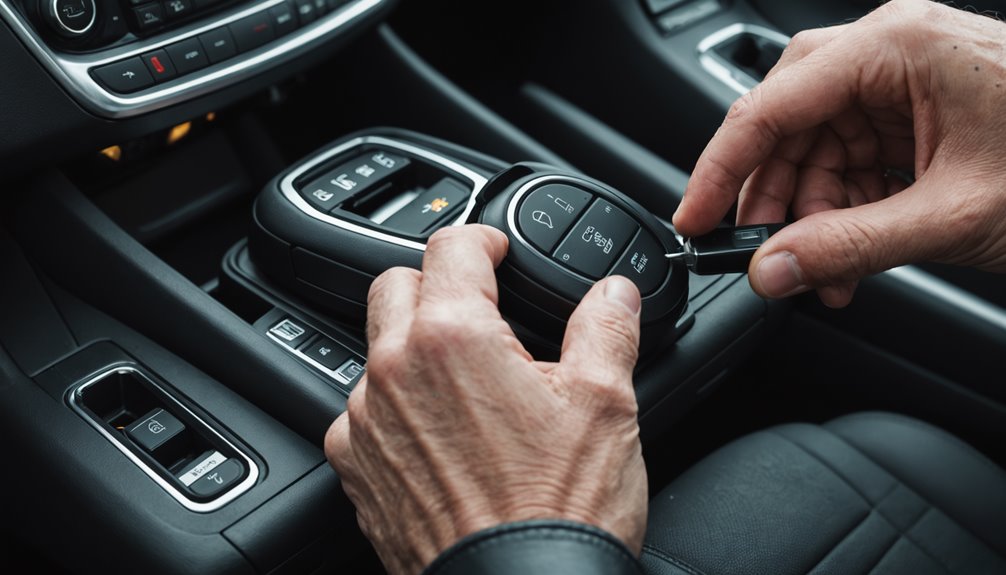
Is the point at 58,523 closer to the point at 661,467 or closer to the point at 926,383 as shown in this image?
the point at 661,467

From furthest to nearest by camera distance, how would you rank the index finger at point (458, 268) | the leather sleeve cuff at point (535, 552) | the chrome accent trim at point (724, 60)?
1. the chrome accent trim at point (724, 60)
2. the index finger at point (458, 268)
3. the leather sleeve cuff at point (535, 552)

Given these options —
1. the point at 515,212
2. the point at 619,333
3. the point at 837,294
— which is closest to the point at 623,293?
the point at 619,333

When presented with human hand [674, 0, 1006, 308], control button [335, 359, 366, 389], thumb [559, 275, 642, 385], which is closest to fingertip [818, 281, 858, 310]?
human hand [674, 0, 1006, 308]

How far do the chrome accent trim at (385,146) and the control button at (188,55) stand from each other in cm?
15

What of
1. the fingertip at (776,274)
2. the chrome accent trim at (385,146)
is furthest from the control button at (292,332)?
the fingertip at (776,274)

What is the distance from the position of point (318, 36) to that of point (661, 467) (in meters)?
0.85

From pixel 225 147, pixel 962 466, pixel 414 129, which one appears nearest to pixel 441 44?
pixel 414 129

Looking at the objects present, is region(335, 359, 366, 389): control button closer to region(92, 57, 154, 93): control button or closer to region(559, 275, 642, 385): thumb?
region(559, 275, 642, 385): thumb

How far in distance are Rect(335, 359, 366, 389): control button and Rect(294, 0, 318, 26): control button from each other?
43 centimetres

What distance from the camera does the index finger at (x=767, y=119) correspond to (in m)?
0.84

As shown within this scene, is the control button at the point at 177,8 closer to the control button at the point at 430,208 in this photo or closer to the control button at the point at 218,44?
the control button at the point at 218,44

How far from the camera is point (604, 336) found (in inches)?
27.7

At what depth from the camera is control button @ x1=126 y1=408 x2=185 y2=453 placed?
0.81 m

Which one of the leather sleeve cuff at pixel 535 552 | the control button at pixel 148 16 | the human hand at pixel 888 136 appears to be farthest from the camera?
the control button at pixel 148 16
